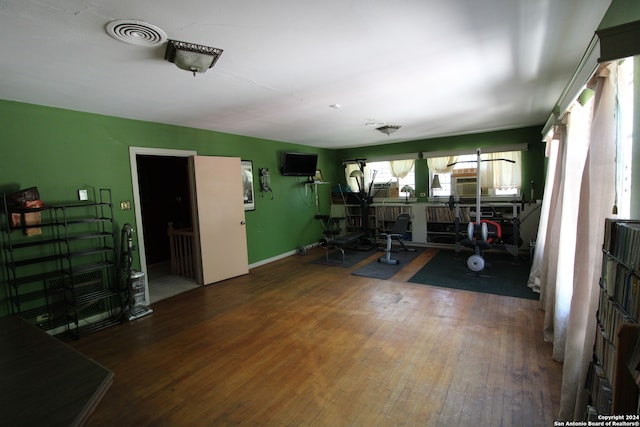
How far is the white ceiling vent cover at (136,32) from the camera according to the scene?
1.68 m

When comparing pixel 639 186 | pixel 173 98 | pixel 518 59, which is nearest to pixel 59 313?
pixel 173 98

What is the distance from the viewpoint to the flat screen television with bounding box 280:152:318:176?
20.5ft

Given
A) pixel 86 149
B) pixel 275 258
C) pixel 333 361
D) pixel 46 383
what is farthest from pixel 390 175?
pixel 46 383

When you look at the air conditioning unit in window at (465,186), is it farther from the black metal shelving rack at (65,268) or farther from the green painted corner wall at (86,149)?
the black metal shelving rack at (65,268)

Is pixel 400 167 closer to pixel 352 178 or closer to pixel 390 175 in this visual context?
pixel 390 175

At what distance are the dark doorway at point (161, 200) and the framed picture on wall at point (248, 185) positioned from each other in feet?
4.72

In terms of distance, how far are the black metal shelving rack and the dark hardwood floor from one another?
43cm

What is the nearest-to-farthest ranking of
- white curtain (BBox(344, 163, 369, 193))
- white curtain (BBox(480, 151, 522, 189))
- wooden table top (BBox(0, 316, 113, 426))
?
1. wooden table top (BBox(0, 316, 113, 426))
2. white curtain (BBox(480, 151, 522, 189))
3. white curtain (BBox(344, 163, 369, 193))

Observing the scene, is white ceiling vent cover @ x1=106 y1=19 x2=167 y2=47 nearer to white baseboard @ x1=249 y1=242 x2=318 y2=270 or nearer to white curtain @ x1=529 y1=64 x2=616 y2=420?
white curtain @ x1=529 y1=64 x2=616 y2=420

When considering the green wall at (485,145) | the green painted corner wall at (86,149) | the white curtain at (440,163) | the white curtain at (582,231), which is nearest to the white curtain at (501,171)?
the green wall at (485,145)

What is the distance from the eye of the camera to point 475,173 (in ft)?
21.2

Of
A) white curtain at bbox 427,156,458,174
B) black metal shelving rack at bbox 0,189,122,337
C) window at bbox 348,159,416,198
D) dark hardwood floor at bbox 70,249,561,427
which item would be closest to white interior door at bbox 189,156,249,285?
dark hardwood floor at bbox 70,249,561,427

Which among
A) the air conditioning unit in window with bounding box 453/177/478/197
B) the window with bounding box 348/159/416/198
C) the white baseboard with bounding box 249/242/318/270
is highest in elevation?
the window with bounding box 348/159/416/198

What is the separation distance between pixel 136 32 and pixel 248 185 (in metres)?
3.85
